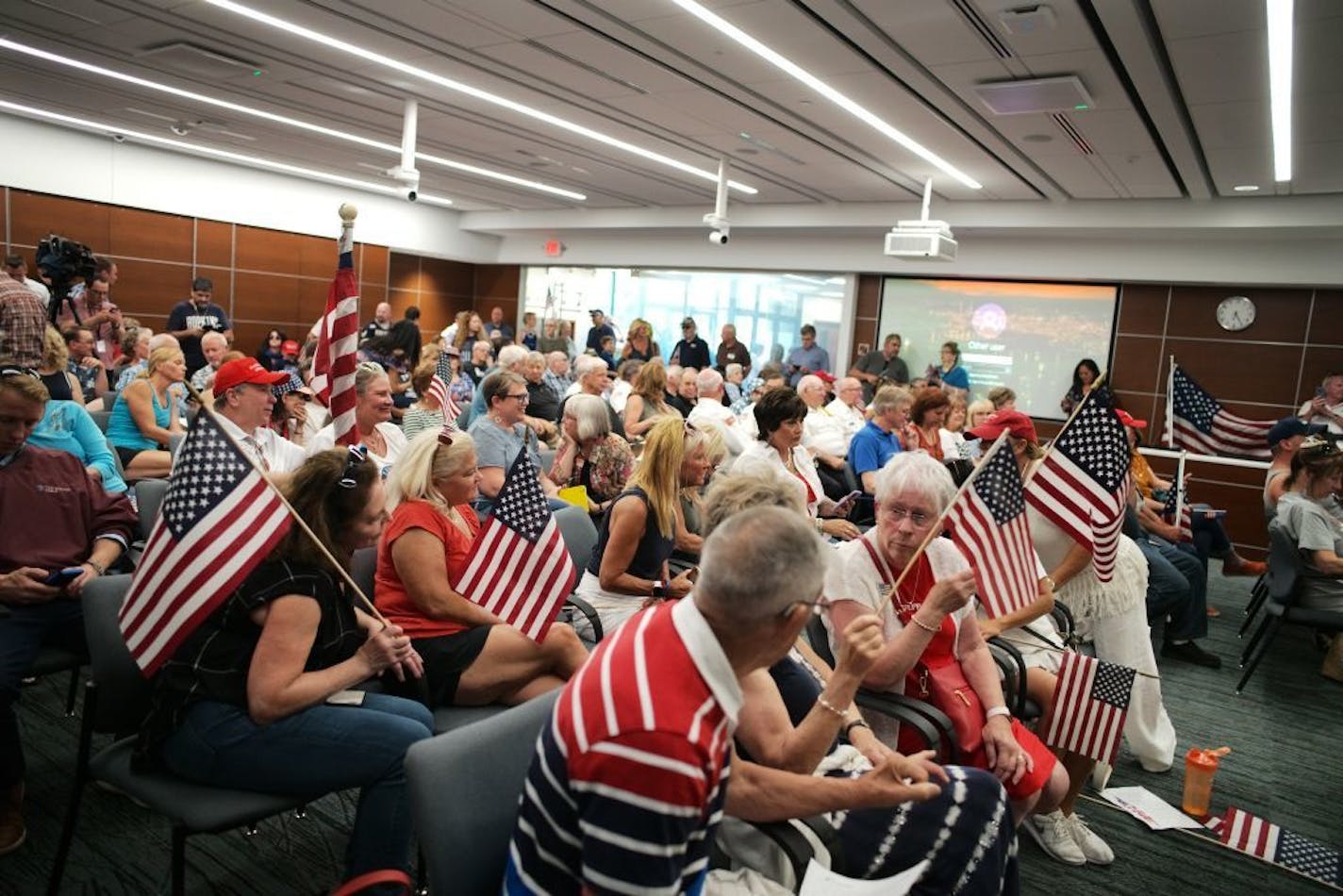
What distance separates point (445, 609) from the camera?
2.59 metres

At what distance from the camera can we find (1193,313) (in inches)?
392

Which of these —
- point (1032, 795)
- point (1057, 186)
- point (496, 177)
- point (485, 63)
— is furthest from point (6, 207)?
point (1032, 795)

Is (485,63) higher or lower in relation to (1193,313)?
higher

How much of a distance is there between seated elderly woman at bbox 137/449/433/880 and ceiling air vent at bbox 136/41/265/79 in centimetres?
599

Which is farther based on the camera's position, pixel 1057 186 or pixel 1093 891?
pixel 1057 186

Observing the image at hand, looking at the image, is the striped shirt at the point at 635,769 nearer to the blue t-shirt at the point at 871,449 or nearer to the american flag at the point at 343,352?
the american flag at the point at 343,352

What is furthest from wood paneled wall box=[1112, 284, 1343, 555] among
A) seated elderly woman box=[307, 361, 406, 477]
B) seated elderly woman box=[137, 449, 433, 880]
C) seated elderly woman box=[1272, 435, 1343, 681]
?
seated elderly woman box=[137, 449, 433, 880]

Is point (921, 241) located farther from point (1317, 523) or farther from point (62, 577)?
point (62, 577)

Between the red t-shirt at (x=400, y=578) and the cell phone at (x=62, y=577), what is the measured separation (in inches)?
35.0

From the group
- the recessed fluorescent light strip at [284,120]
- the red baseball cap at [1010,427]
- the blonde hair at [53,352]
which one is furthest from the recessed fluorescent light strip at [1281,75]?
the recessed fluorescent light strip at [284,120]

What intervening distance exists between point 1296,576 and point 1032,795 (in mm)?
3205

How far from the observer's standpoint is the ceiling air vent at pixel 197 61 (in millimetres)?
6523

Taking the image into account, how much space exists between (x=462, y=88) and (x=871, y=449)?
436cm

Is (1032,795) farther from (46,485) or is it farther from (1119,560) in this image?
(46,485)
